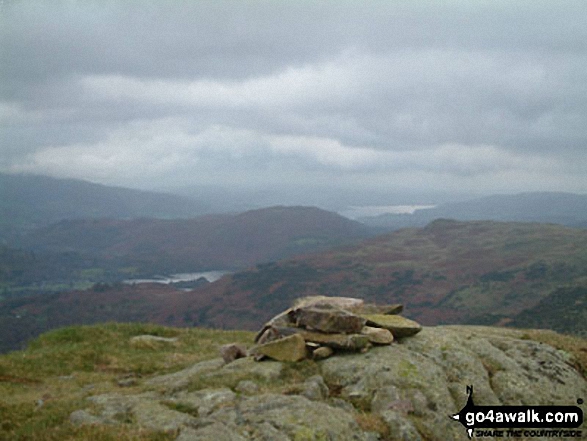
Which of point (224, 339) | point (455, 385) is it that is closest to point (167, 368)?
point (224, 339)

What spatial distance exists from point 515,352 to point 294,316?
11.3 meters

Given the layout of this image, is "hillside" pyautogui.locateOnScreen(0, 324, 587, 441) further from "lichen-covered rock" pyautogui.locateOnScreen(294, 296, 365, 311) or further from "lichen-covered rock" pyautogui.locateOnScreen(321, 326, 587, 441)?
"lichen-covered rock" pyautogui.locateOnScreen(294, 296, 365, 311)

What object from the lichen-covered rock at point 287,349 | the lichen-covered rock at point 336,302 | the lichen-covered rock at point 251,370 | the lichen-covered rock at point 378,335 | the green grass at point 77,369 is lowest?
the green grass at point 77,369

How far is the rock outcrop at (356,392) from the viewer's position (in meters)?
13.9

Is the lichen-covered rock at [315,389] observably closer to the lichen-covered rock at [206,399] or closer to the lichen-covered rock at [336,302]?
the lichen-covered rock at [206,399]

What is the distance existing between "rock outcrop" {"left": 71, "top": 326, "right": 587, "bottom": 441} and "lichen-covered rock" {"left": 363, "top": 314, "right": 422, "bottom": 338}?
406mm

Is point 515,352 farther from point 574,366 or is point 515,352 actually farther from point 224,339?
point 224,339

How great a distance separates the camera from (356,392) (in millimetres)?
17203

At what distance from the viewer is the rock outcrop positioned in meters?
13.9

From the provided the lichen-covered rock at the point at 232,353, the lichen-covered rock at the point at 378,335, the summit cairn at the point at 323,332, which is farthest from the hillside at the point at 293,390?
the lichen-covered rock at the point at 232,353

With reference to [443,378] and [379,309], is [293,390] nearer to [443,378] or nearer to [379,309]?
[443,378]

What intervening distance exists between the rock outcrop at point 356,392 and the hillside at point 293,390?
0.05 metres

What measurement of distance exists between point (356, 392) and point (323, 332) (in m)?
5.12

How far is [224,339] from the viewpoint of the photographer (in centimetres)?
3322
